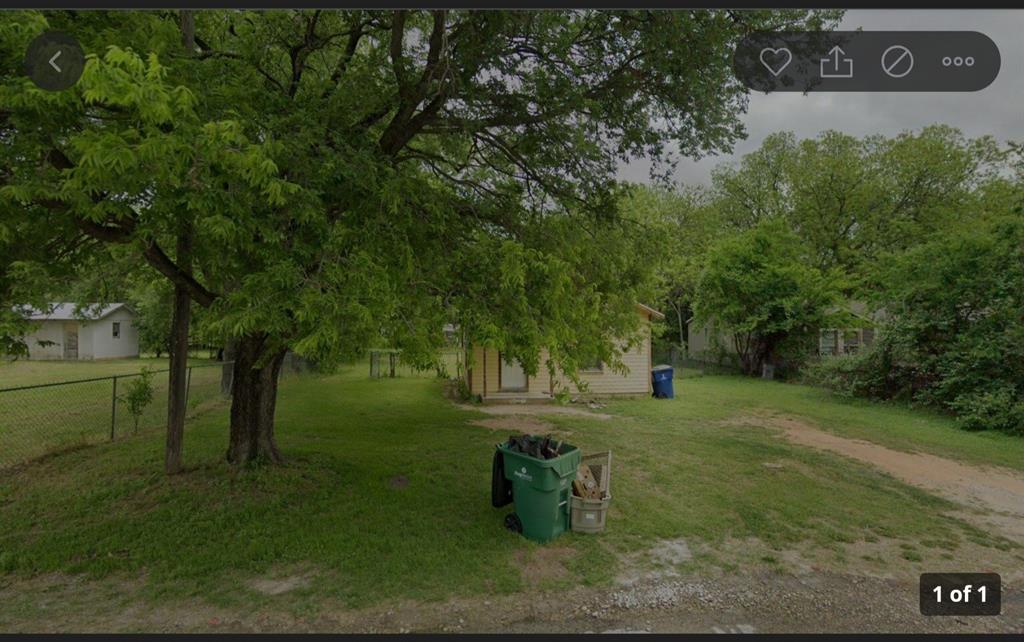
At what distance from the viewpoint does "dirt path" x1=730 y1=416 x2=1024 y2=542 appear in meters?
5.09

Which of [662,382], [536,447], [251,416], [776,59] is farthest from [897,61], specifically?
[662,382]

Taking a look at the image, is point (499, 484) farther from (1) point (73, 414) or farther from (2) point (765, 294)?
(2) point (765, 294)

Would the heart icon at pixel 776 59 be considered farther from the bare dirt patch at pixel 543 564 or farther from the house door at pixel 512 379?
the house door at pixel 512 379

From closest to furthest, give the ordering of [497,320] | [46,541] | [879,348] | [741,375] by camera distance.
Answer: [497,320] → [46,541] → [879,348] → [741,375]

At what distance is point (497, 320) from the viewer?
12.0 ft

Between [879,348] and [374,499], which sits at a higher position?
[879,348]

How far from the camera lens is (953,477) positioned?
21.0ft

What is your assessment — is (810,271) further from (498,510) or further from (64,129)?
(64,129)

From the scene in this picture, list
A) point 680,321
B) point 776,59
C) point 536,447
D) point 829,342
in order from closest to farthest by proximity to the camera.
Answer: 1. point 776,59
2. point 536,447
3. point 829,342
4. point 680,321

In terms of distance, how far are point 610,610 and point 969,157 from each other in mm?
28683

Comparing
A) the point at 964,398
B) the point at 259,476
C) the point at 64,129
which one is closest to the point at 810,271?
the point at 964,398

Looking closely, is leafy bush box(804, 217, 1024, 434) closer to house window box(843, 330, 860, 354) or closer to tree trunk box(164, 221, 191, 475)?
house window box(843, 330, 860, 354)

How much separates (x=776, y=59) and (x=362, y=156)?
3113 mm

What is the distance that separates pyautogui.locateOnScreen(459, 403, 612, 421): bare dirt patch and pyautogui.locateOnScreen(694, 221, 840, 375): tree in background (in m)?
9.61
